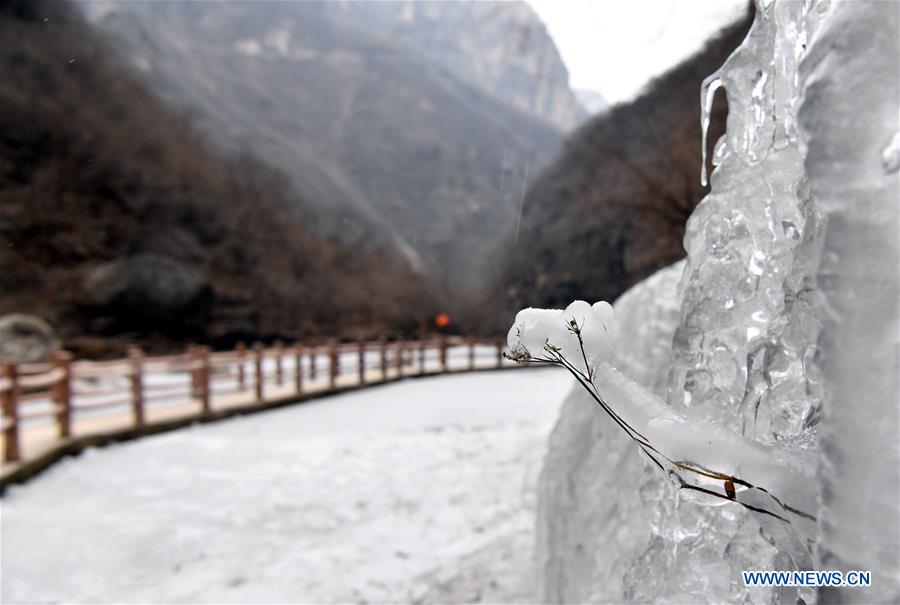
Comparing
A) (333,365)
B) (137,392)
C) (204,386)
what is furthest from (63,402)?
(333,365)

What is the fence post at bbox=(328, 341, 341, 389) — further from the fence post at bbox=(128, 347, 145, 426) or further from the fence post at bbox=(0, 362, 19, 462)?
the fence post at bbox=(0, 362, 19, 462)

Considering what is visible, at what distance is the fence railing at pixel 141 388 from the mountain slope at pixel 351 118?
1929cm

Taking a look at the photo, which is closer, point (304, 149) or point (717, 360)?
point (717, 360)

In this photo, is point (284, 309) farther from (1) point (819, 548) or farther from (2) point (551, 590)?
(1) point (819, 548)

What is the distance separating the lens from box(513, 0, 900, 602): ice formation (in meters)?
0.65

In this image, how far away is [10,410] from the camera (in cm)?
456

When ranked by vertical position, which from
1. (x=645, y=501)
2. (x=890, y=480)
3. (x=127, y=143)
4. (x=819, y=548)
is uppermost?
(x=127, y=143)

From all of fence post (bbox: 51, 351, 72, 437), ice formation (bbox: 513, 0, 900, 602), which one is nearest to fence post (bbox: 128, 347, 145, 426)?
fence post (bbox: 51, 351, 72, 437)

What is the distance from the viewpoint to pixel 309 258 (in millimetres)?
27891

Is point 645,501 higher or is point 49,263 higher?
point 49,263

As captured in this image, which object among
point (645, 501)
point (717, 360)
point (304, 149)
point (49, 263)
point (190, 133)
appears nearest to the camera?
point (717, 360)

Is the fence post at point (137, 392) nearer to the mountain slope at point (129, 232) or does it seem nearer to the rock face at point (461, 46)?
the mountain slope at point (129, 232)

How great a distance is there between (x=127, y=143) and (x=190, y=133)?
9.38 meters

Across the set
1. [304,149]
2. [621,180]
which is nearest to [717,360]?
[621,180]
